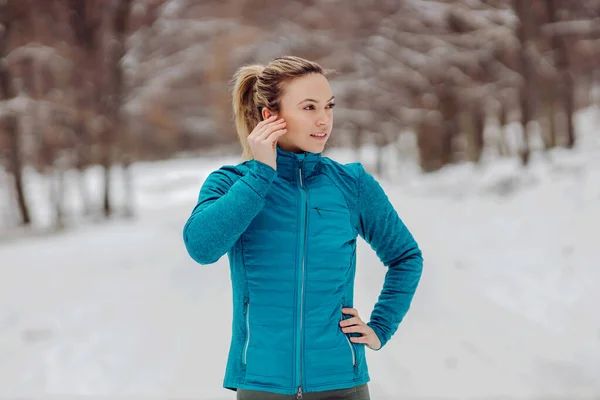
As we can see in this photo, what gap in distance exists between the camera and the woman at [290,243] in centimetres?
162

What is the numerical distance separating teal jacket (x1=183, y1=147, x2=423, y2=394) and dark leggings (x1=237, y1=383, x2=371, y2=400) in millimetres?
19

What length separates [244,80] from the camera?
195 cm

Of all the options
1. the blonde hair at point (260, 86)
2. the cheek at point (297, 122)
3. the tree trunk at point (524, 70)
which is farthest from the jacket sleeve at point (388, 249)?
the tree trunk at point (524, 70)

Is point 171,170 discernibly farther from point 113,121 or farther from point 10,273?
point 10,273

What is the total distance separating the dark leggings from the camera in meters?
1.65

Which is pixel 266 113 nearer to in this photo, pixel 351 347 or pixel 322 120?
pixel 322 120

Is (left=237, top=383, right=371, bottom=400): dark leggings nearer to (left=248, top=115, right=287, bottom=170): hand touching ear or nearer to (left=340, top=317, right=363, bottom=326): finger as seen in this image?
(left=340, top=317, right=363, bottom=326): finger

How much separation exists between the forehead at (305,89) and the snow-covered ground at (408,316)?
3.09 m

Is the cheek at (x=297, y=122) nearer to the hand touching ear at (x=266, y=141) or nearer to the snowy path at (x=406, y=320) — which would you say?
the hand touching ear at (x=266, y=141)

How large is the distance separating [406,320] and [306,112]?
4426 mm

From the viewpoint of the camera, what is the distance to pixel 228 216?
1.55 meters

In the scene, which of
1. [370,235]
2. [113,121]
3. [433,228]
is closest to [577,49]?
[433,228]

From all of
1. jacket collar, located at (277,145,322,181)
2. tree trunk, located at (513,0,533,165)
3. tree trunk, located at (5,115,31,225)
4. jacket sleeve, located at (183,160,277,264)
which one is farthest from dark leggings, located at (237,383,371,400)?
tree trunk, located at (5,115,31,225)

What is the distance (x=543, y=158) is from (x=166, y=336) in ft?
40.4
